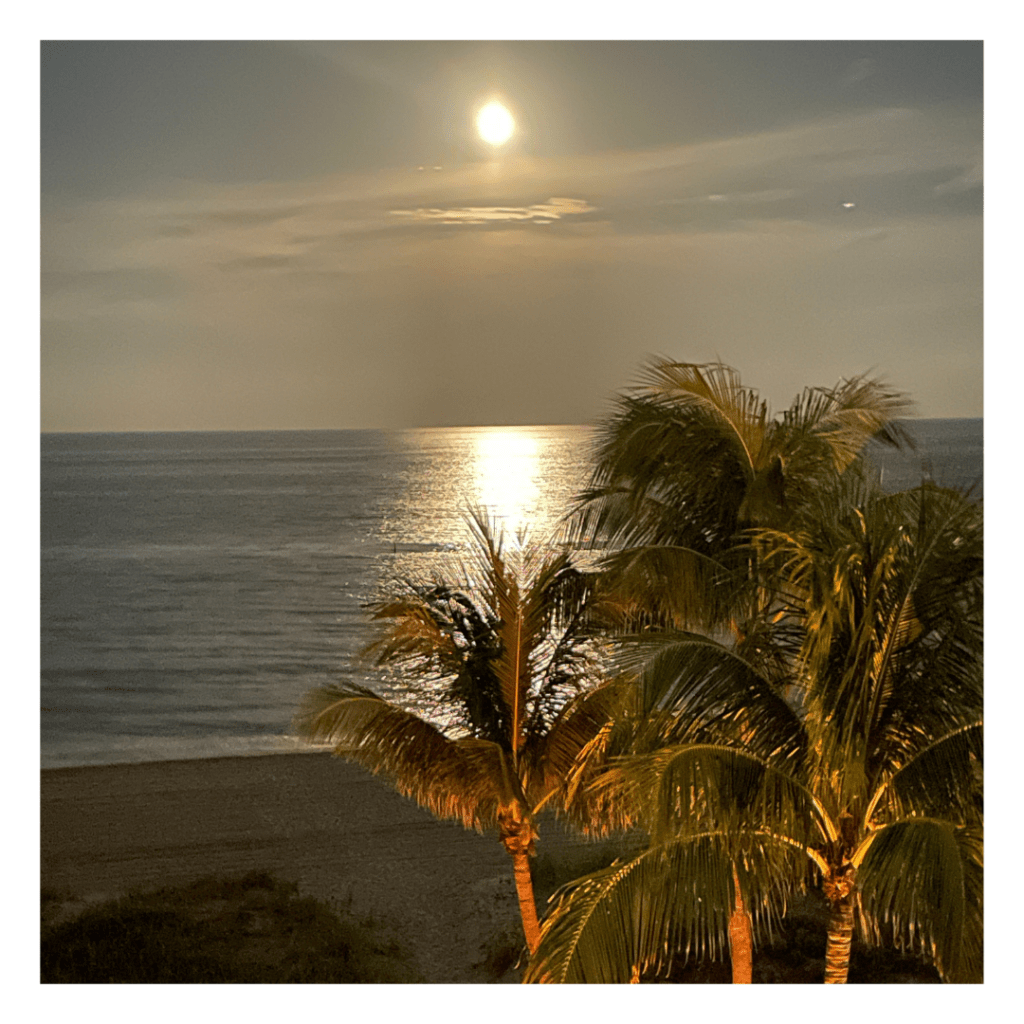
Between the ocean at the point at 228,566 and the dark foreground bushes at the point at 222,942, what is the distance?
4.24m

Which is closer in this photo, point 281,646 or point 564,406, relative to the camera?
point 564,406

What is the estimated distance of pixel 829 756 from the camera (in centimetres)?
413

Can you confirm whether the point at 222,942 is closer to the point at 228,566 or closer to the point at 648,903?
the point at 648,903

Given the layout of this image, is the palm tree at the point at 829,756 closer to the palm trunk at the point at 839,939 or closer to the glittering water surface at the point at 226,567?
the palm trunk at the point at 839,939

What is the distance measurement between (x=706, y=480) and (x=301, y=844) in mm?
9551

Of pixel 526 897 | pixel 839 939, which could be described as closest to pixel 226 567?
pixel 526 897

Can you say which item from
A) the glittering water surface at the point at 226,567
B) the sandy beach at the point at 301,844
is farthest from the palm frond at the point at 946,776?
the glittering water surface at the point at 226,567

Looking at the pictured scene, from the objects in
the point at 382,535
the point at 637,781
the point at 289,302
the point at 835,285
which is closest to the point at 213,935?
the point at 289,302

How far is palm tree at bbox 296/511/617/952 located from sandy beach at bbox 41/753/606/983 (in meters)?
5.44

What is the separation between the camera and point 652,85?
21.4ft
